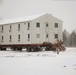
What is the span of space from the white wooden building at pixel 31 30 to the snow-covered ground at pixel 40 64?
61 centimetres

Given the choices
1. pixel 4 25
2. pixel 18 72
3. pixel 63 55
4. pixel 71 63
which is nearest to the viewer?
pixel 18 72

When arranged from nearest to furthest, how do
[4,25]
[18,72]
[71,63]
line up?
[18,72], [71,63], [4,25]

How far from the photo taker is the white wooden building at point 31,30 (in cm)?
1024

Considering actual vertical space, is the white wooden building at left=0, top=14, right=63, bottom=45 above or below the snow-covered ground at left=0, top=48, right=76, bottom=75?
above

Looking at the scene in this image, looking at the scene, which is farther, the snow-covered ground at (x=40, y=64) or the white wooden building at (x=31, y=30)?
the white wooden building at (x=31, y=30)

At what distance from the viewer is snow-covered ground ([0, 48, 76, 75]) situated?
7.71 m

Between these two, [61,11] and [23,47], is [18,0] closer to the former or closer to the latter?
[61,11]

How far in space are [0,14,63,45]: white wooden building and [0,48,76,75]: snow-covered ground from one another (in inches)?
23.9

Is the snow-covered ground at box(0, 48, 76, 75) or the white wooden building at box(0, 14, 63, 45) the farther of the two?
the white wooden building at box(0, 14, 63, 45)

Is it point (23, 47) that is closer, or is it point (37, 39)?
point (37, 39)

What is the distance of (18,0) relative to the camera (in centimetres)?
934

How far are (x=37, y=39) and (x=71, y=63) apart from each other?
87.1 inches

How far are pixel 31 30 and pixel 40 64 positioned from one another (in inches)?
104

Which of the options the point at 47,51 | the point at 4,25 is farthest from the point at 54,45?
the point at 4,25
